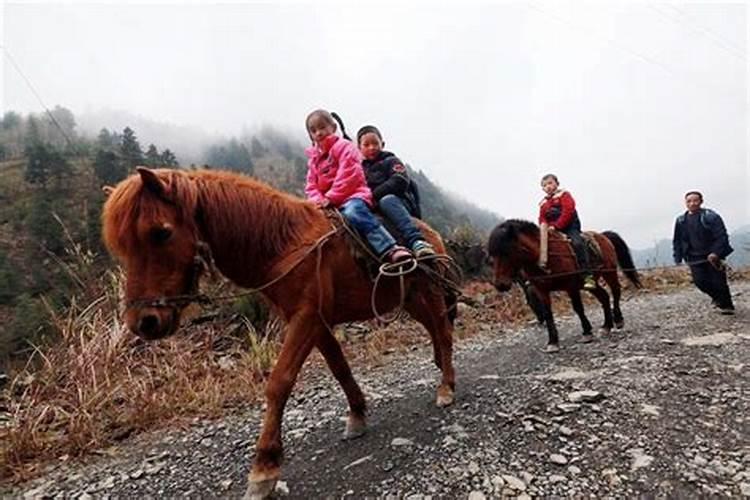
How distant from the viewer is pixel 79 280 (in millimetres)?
5438

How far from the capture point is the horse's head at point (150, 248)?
2.64 meters

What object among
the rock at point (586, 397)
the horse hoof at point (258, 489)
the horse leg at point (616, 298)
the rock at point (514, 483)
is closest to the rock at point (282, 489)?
the horse hoof at point (258, 489)

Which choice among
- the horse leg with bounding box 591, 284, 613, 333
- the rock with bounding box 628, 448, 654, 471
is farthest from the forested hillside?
the horse leg with bounding box 591, 284, 613, 333

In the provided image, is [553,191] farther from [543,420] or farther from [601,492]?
[601,492]

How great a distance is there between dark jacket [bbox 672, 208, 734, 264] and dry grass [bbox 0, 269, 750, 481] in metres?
6.09

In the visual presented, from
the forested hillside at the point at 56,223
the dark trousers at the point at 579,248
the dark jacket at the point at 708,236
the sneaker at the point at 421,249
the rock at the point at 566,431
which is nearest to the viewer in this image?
the rock at the point at 566,431

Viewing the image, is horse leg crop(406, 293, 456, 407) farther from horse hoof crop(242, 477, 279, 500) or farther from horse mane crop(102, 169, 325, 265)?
horse hoof crop(242, 477, 279, 500)

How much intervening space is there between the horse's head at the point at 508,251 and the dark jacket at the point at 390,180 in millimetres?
2173

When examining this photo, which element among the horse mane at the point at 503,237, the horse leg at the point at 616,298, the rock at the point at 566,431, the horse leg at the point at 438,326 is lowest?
→ the horse leg at the point at 616,298

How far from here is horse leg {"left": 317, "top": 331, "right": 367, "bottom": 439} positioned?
3.76m

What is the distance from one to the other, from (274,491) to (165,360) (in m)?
2.95

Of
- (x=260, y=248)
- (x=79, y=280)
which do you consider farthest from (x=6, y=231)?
(x=260, y=248)

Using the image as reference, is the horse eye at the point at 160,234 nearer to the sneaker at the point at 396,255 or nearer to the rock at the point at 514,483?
the sneaker at the point at 396,255

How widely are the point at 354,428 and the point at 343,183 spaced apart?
1815mm
